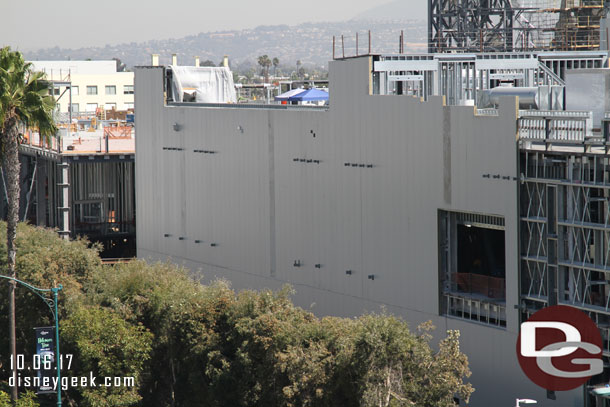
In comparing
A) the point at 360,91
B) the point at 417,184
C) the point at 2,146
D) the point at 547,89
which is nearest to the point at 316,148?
the point at 360,91

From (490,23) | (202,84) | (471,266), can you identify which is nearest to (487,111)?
(471,266)

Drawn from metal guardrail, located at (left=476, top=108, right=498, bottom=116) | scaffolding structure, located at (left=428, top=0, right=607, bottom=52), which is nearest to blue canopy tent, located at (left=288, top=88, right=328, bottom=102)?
scaffolding structure, located at (left=428, top=0, right=607, bottom=52)

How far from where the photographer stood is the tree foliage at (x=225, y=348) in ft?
84.6

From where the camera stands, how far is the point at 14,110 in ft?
99.8

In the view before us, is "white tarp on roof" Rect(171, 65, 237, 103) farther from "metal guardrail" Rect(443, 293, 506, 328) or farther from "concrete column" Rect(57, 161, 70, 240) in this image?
"metal guardrail" Rect(443, 293, 506, 328)

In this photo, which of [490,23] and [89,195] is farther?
[490,23]

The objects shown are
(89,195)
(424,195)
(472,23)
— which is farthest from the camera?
(472,23)

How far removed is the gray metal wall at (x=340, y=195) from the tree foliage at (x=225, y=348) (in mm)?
2688

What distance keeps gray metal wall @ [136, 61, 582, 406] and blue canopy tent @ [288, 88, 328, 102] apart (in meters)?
6.04

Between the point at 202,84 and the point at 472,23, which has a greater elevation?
the point at 472,23

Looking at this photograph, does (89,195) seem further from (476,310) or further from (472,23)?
(476,310)

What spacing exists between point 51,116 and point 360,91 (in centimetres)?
1067
